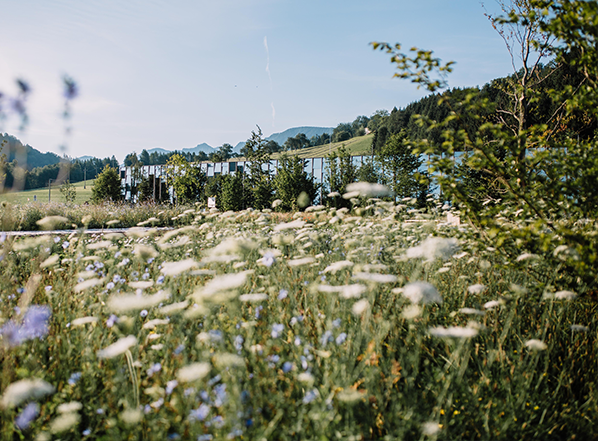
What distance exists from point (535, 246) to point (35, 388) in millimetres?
2757

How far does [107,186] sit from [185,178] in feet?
35.9

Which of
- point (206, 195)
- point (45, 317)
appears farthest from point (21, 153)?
point (206, 195)

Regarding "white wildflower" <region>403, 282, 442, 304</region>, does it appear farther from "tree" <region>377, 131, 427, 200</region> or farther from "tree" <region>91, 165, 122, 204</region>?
"tree" <region>91, 165, 122, 204</region>

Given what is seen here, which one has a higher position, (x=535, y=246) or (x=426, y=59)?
(x=426, y=59)

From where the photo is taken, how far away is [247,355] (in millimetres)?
1828

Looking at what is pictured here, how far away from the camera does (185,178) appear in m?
26.0

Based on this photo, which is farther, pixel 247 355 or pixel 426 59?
pixel 426 59

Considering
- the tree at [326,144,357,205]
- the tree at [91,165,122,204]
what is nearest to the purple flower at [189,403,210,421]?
the tree at [326,144,357,205]

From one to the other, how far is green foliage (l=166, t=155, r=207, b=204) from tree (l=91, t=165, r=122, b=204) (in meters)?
7.81

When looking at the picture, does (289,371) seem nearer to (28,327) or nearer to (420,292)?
(420,292)

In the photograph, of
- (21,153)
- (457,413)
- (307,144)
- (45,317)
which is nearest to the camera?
(457,413)

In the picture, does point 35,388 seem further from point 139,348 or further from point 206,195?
point 206,195

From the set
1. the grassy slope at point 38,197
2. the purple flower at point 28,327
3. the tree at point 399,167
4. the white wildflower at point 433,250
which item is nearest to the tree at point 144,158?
the grassy slope at point 38,197

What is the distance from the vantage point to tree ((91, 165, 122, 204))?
31219mm
